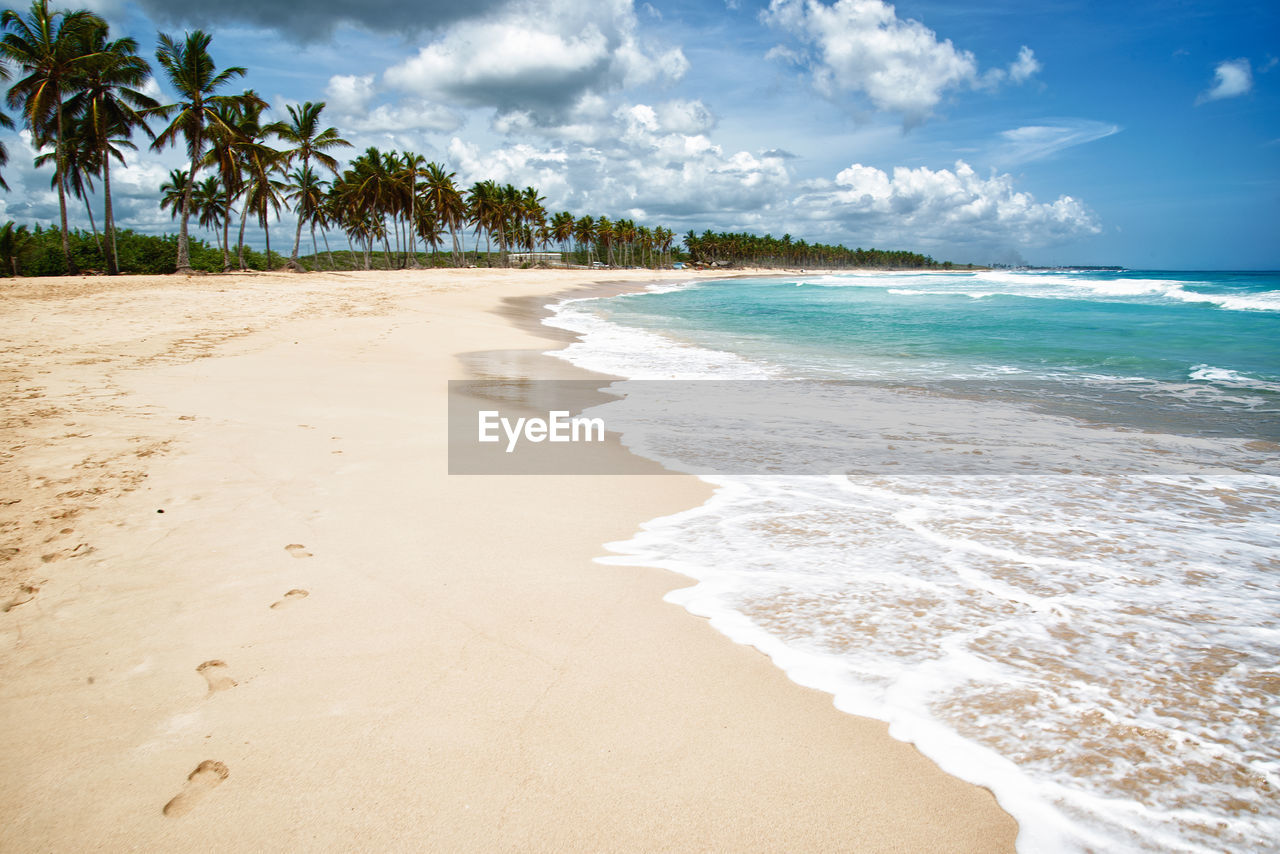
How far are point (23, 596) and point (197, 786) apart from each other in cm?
188

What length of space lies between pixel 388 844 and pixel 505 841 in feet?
1.14

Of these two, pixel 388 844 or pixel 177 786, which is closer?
pixel 388 844

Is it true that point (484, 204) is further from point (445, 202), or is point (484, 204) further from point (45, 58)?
point (45, 58)

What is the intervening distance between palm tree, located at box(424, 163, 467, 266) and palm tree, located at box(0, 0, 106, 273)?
31.1m

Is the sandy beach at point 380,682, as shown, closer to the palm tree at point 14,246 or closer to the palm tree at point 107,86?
the palm tree at point 107,86

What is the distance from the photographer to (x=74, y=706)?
7.57 ft

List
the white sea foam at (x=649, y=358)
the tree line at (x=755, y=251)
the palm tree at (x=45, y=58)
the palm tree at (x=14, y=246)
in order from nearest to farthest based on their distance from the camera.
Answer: the white sea foam at (x=649, y=358), the palm tree at (x=45, y=58), the palm tree at (x=14, y=246), the tree line at (x=755, y=251)

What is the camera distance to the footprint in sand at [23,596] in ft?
9.48

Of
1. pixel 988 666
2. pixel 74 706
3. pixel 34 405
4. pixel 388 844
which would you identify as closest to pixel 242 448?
pixel 34 405

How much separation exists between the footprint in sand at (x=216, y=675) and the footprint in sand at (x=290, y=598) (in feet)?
1.43

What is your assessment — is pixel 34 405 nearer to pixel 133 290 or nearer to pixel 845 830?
pixel 845 830

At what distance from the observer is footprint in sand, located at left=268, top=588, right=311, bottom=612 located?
302 centimetres

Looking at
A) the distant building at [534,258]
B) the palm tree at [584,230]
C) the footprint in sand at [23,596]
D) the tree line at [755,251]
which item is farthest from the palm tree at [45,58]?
the tree line at [755,251]

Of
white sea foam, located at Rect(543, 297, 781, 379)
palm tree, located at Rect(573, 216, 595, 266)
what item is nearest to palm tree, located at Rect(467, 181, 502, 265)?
palm tree, located at Rect(573, 216, 595, 266)
